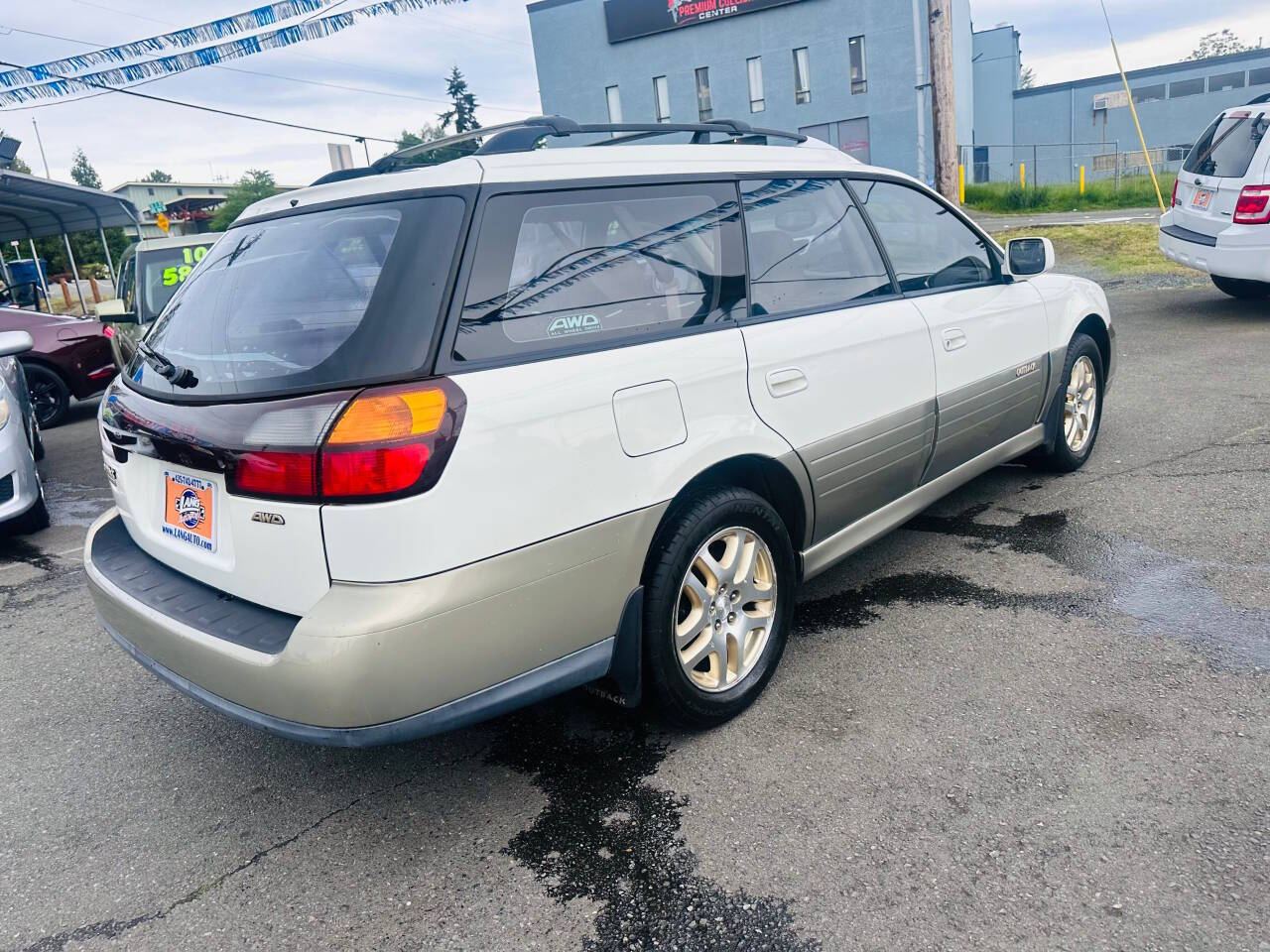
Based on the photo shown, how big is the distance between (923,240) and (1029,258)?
0.79 metres

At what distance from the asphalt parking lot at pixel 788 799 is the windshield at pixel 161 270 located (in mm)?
5729

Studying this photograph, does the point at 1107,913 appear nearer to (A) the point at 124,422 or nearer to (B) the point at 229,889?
(B) the point at 229,889

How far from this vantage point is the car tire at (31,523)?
573cm

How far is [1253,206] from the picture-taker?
26.4ft

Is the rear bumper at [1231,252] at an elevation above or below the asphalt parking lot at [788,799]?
above

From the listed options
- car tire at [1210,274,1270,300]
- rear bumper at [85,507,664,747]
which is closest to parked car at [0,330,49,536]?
rear bumper at [85,507,664,747]

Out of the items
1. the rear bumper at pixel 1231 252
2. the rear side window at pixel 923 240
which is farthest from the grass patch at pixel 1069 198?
the rear side window at pixel 923 240

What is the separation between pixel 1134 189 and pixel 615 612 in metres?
26.7

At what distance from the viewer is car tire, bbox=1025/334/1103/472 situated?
478 cm

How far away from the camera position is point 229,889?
7.84 ft

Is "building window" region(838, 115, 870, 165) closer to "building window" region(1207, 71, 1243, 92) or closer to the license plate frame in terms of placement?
"building window" region(1207, 71, 1243, 92)

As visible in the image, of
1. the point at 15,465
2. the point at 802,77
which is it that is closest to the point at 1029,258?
the point at 15,465

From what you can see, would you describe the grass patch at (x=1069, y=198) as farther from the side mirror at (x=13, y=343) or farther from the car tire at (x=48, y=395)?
the side mirror at (x=13, y=343)

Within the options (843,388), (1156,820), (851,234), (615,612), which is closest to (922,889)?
(1156,820)
